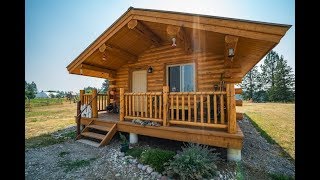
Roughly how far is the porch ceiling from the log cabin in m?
0.02

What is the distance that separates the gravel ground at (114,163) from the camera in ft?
14.3

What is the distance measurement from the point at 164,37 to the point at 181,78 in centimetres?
203

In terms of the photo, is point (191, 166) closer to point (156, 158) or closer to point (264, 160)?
point (156, 158)

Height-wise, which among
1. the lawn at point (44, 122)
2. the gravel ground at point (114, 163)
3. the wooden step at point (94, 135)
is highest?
the wooden step at point (94, 135)

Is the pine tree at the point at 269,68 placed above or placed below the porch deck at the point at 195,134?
above

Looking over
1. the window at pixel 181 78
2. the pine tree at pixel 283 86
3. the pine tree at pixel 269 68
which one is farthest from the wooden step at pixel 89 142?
the pine tree at pixel 269 68

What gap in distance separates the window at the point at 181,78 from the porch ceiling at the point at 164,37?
98cm

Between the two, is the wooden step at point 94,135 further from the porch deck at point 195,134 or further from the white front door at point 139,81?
the white front door at point 139,81

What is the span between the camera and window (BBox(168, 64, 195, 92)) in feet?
25.7

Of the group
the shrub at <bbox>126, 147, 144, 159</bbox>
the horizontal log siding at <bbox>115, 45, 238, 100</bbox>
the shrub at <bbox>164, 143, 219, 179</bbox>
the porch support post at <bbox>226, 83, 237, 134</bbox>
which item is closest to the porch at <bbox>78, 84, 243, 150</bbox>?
the porch support post at <bbox>226, 83, 237, 134</bbox>

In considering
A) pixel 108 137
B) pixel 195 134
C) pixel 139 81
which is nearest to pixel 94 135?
pixel 108 137

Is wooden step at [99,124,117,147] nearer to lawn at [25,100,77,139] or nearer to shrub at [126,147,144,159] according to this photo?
shrub at [126,147,144,159]

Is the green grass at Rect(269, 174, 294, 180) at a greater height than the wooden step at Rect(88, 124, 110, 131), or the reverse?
the wooden step at Rect(88, 124, 110, 131)
